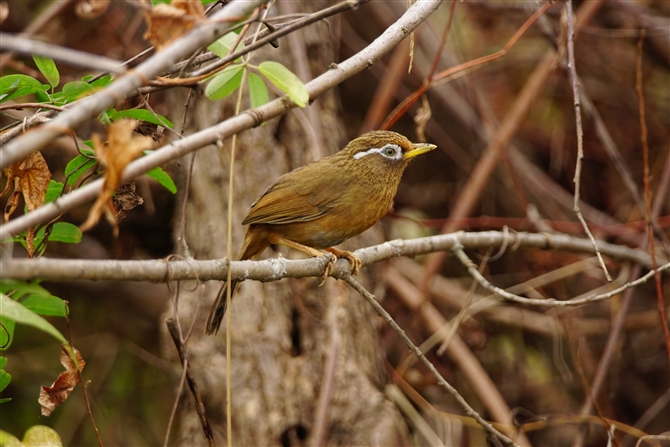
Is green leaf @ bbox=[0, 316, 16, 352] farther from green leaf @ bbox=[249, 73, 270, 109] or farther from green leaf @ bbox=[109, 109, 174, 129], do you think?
green leaf @ bbox=[249, 73, 270, 109]

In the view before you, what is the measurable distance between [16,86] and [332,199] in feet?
6.93

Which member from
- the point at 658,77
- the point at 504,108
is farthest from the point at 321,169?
the point at 658,77

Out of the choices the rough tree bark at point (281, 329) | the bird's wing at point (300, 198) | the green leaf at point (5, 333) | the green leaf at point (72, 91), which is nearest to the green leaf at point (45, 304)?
the green leaf at point (5, 333)

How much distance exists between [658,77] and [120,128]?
6.18m

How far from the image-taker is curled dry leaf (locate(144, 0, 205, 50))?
202cm

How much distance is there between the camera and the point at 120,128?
72.0 inches

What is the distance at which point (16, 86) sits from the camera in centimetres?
260

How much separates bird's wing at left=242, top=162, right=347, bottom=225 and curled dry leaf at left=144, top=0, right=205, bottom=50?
218cm

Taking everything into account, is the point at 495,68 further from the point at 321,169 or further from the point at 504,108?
the point at 321,169

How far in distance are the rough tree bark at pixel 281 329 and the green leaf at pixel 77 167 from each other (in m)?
1.84

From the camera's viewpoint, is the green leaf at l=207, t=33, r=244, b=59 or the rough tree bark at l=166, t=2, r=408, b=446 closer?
the green leaf at l=207, t=33, r=244, b=59

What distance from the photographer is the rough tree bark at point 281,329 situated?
4.47m

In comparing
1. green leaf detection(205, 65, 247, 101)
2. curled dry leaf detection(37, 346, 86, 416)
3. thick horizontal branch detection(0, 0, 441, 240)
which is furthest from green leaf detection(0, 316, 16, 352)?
green leaf detection(205, 65, 247, 101)

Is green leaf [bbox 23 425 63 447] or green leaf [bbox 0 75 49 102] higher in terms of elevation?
green leaf [bbox 0 75 49 102]
